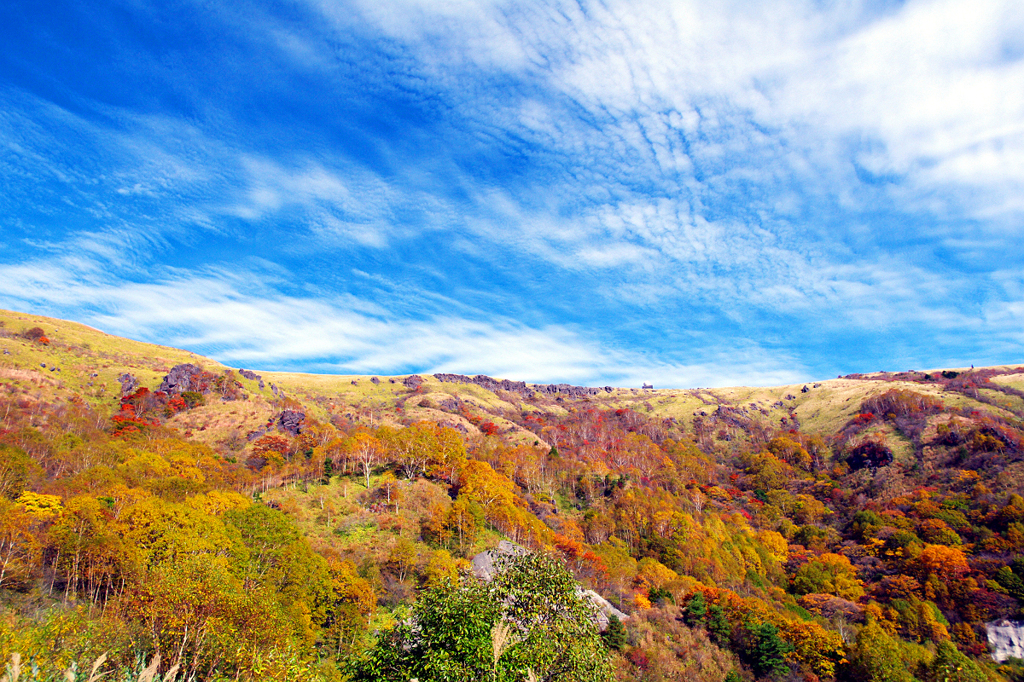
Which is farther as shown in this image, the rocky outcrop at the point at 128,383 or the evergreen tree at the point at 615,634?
the rocky outcrop at the point at 128,383

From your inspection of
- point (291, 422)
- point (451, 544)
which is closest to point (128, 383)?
point (291, 422)

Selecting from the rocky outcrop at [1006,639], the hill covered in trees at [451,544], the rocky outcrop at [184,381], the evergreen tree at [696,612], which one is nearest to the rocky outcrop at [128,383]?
the hill covered in trees at [451,544]

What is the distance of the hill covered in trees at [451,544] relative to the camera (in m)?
27.1

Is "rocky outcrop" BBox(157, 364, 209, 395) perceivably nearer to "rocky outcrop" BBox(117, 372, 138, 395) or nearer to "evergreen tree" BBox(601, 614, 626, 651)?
"rocky outcrop" BBox(117, 372, 138, 395)

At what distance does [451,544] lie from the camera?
80375mm

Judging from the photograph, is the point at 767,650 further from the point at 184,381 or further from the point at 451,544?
the point at 184,381

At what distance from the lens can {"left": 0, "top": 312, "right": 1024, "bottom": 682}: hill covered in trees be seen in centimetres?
2712

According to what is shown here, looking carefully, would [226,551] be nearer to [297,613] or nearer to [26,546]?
[297,613]

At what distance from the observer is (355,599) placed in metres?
55.3

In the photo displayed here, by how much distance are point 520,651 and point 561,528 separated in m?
89.5

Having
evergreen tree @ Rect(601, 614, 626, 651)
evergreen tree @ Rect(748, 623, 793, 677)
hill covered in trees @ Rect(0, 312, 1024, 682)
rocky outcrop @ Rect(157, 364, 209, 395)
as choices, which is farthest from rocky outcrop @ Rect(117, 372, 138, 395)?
evergreen tree @ Rect(748, 623, 793, 677)

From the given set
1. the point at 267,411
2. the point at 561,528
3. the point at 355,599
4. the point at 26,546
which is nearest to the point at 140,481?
the point at 26,546

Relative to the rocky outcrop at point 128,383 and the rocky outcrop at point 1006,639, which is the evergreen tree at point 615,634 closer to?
the rocky outcrop at point 1006,639

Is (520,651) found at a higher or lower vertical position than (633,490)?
higher
